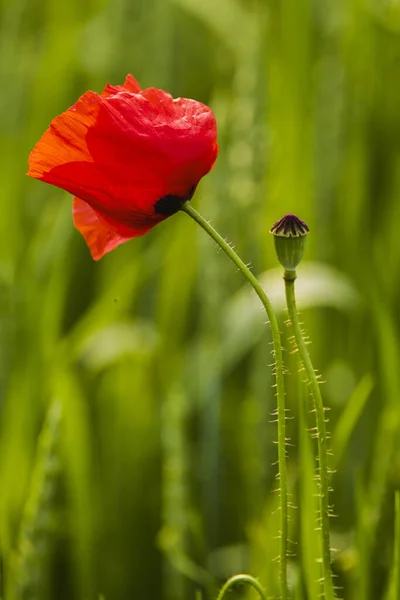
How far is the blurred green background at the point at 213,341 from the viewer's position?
38.4 inches

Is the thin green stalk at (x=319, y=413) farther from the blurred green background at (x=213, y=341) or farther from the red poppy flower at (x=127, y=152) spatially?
the blurred green background at (x=213, y=341)

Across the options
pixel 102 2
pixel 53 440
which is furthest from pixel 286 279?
pixel 102 2

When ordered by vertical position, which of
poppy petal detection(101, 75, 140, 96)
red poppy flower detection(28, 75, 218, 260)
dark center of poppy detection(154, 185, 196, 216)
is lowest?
dark center of poppy detection(154, 185, 196, 216)

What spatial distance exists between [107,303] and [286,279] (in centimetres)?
60

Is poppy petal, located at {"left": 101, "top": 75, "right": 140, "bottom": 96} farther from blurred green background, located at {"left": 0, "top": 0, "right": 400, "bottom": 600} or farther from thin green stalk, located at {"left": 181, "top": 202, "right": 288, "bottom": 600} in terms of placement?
blurred green background, located at {"left": 0, "top": 0, "right": 400, "bottom": 600}

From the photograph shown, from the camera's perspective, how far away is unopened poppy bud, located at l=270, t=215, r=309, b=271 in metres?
0.54

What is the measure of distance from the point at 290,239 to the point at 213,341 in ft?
1.91

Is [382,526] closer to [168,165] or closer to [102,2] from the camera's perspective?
[168,165]

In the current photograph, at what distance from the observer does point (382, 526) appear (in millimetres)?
974

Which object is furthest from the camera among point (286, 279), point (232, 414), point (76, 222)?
point (232, 414)

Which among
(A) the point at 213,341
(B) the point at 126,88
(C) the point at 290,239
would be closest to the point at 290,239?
(C) the point at 290,239

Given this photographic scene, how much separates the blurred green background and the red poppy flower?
250 millimetres

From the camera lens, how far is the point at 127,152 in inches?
22.2

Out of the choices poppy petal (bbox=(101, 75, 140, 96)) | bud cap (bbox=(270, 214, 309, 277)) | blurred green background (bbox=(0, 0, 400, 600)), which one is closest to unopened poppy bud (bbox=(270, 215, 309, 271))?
bud cap (bbox=(270, 214, 309, 277))
